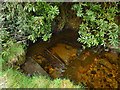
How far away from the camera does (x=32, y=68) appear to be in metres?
5.30

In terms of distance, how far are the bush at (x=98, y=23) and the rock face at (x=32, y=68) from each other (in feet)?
3.56

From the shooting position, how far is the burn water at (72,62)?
5.53 meters

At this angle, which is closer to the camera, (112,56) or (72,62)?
(72,62)

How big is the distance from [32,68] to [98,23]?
165 cm

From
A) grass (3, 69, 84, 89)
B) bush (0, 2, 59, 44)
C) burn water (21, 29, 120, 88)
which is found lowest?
burn water (21, 29, 120, 88)

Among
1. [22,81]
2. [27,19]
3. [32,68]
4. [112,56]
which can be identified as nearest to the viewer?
[22,81]

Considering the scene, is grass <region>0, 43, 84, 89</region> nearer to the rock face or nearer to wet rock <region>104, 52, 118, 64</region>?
the rock face

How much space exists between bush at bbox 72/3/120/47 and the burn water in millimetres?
1065

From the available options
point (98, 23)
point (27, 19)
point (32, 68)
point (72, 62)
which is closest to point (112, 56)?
point (72, 62)

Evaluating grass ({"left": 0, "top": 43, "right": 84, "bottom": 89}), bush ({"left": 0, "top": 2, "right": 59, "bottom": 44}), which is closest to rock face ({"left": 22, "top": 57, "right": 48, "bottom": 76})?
grass ({"left": 0, "top": 43, "right": 84, "bottom": 89})

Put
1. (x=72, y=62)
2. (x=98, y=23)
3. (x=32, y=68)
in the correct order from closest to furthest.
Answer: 1. (x=98, y=23)
2. (x=32, y=68)
3. (x=72, y=62)

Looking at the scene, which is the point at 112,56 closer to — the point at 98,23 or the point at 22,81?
the point at 98,23

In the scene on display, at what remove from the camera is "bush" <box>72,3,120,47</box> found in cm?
480

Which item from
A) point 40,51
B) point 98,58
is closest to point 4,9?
point 40,51
